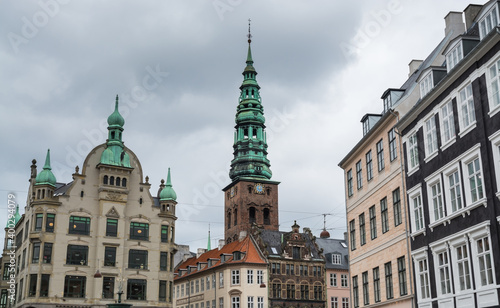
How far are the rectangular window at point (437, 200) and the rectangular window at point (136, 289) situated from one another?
38.0 metres

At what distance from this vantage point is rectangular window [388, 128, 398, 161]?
1241 inches

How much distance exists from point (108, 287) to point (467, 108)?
1657 inches

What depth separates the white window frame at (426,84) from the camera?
27.9 metres

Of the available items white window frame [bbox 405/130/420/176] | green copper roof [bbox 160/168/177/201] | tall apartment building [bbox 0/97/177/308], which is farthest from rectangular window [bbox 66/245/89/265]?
white window frame [bbox 405/130/420/176]

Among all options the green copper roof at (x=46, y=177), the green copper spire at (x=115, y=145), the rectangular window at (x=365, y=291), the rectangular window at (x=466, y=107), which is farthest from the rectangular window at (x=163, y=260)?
the rectangular window at (x=466, y=107)

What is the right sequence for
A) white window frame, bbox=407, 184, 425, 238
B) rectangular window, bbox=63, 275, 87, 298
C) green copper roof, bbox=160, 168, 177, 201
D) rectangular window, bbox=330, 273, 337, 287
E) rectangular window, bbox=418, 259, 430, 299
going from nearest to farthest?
1. rectangular window, bbox=418, 259, 430, 299
2. white window frame, bbox=407, 184, 425, 238
3. rectangular window, bbox=63, 275, 87, 298
4. green copper roof, bbox=160, 168, 177, 201
5. rectangular window, bbox=330, 273, 337, 287

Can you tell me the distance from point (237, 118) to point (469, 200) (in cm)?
7904

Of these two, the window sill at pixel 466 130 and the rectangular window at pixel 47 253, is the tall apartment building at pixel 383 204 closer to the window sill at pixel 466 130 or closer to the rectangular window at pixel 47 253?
the window sill at pixel 466 130

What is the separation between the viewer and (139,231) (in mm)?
59750

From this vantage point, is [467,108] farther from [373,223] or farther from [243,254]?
[243,254]

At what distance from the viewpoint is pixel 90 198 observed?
58.6m

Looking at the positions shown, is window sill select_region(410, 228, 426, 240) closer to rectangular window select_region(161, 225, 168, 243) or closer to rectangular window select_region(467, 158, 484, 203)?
rectangular window select_region(467, 158, 484, 203)

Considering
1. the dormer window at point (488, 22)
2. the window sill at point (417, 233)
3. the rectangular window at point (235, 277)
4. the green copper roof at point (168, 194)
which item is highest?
the green copper roof at point (168, 194)

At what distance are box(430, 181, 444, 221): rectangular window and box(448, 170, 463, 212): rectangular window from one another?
841 millimetres
